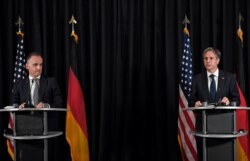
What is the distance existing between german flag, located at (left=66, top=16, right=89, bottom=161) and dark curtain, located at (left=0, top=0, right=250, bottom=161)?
303mm

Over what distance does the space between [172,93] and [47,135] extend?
218 centimetres

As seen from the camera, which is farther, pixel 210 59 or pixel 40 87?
pixel 40 87

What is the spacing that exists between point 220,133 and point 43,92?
196 centimetres

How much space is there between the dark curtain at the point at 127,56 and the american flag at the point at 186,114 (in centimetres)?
28

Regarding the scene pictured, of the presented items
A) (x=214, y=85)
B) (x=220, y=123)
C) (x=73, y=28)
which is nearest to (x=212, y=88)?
(x=214, y=85)

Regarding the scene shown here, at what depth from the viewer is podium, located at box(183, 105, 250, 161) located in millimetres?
3283

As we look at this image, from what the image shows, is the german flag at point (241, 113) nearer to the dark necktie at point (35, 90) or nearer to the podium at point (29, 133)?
the podium at point (29, 133)

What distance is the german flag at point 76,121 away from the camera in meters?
4.80

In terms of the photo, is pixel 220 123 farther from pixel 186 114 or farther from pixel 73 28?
pixel 73 28

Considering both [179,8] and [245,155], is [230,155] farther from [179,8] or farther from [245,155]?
[179,8]

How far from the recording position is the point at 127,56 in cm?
523

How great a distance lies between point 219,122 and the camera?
3.30 meters

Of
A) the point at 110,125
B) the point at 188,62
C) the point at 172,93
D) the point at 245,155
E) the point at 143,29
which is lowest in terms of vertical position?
the point at 245,155

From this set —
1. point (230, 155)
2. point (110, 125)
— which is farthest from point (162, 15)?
point (230, 155)
